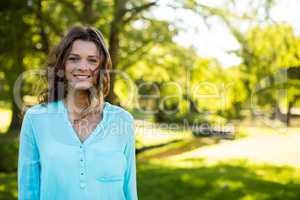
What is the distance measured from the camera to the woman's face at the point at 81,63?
221 cm

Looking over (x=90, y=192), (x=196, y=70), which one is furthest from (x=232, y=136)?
(x=90, y=192)

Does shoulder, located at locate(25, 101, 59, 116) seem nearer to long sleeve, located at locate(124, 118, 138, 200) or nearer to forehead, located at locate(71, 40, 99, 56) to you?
forehead, located at locate(71, 40, 99, 56)

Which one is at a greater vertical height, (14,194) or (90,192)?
(90,192)

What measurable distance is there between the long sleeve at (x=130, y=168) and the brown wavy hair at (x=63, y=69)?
0.24 meters

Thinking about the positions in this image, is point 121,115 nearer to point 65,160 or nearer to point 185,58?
point 65,160

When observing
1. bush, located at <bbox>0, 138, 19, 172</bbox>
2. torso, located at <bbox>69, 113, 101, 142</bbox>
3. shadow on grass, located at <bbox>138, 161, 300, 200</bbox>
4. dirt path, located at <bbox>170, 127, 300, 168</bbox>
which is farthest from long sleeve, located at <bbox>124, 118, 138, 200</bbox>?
bush, located at <bbox>0, 138, 19, 172</bbox>

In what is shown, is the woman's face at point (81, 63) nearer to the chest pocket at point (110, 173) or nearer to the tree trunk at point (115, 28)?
the chest pocket at point (110, 173)

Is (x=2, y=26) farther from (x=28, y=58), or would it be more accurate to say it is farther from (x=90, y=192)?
(x=90, y=192)

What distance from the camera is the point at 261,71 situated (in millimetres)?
8586

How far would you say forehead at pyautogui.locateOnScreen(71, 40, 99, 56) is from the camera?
2201 millimetres

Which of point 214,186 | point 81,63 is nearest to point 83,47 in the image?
point 81,63

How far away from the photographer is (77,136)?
2.10 meters

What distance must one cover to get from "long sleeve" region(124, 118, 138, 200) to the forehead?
43 centimetres

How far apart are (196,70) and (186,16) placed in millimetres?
1693
